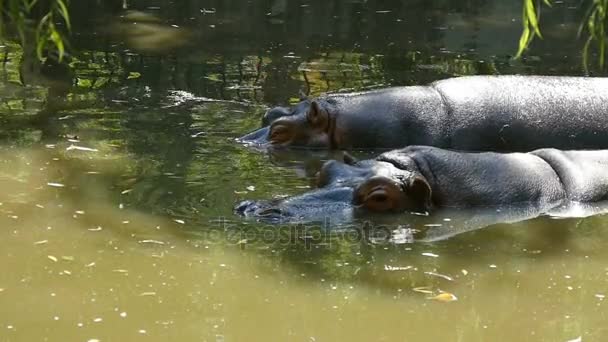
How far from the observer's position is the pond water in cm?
421

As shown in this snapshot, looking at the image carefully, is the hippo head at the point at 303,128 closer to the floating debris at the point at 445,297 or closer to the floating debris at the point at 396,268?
the floating debris at the point at 396,268

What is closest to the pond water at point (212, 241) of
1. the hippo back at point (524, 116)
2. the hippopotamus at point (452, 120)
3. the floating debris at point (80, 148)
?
the floating debris at point (80, 148)

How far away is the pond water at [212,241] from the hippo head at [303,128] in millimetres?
214

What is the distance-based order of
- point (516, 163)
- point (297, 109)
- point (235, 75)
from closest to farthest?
point (516, 163)
point (297, 109)
point (235, 75)

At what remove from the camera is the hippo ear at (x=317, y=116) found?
24.2 feet

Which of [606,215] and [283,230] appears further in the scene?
[606,215]

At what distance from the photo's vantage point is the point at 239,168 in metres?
6.45

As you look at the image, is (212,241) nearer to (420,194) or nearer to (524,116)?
(420,194)

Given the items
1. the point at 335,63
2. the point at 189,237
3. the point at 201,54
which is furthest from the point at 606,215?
the point at 201,54

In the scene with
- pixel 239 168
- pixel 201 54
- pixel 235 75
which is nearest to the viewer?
pixel 239 168

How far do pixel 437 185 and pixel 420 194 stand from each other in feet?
0.55

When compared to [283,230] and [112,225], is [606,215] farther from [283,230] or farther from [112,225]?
[112,225]

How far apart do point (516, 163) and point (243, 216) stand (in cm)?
157

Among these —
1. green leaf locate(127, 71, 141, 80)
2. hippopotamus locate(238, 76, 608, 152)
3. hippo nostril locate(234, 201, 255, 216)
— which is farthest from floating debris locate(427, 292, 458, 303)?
green leaf locate(127, 71, 141, 80)
